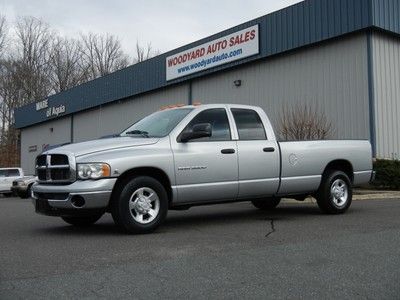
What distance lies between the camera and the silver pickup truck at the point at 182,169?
7750mm

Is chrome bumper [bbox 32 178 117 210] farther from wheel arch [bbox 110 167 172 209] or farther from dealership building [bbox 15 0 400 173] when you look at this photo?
dealership building [bbox 15 0 400 173]

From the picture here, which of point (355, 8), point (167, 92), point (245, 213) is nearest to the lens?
point (245, 213)

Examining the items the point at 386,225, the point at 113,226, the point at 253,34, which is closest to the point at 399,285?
the point at 386,225

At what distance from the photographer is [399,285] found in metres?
5.12

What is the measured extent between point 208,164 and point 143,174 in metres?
1.06

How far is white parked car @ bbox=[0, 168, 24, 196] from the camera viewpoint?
27.6 meters

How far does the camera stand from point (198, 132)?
828 cm

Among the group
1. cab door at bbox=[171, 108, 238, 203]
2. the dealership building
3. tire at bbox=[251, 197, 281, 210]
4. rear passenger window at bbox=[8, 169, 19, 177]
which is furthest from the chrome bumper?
rear passenger window at bbox=[8, 169, 19, 177]

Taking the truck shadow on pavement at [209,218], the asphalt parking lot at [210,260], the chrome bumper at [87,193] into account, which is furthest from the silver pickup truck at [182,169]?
the asphalt parking lot at [210,260]

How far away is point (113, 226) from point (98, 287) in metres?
4.13

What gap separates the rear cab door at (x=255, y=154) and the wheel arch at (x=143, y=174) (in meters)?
1.28

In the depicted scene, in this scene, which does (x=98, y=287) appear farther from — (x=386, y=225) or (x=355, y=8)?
(x=355, y=8)

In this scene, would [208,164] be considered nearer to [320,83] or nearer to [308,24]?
[320,83]

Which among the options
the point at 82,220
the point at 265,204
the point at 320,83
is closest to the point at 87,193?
the point at 82,220
